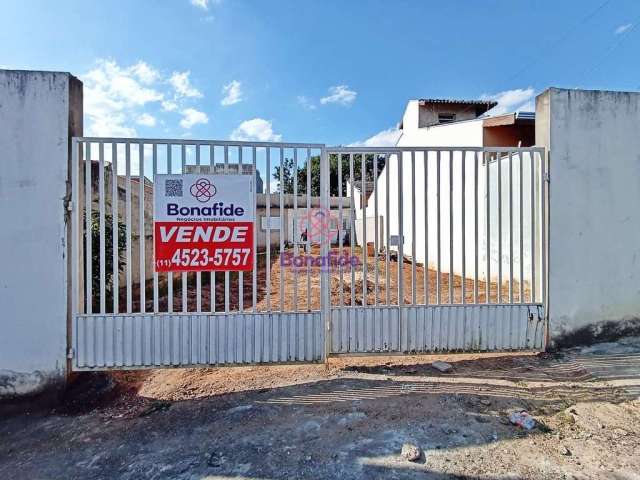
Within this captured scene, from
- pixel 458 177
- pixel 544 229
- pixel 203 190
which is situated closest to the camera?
pixel 203 190

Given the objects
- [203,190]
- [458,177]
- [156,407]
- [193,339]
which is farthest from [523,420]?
[458,177]

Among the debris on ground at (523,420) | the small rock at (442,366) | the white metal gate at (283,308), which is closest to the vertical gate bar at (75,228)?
the white metal gate at (283,308)

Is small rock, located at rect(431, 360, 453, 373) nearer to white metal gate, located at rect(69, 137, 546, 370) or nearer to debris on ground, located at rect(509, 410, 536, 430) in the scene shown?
white metal gate, located at rect(69, 137, 546, 370)

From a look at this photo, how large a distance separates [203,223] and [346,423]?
2.10 metres

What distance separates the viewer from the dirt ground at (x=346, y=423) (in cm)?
222

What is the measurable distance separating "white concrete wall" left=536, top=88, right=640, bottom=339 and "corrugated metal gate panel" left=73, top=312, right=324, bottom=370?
2664mm

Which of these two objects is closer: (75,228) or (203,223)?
(75,228)

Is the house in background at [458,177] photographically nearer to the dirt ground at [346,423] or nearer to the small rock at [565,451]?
the dirt ground at [346,423]

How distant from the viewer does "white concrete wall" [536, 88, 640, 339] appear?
3.68m

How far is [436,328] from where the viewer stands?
3.58 metres

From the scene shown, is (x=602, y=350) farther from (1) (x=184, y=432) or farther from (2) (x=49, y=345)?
(2) (x=49, y=345)

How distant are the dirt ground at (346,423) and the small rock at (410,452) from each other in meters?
0.03

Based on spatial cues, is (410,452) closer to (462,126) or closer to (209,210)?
(209,210)

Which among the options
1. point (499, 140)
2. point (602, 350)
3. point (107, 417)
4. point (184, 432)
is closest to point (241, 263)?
point (184, 432)
